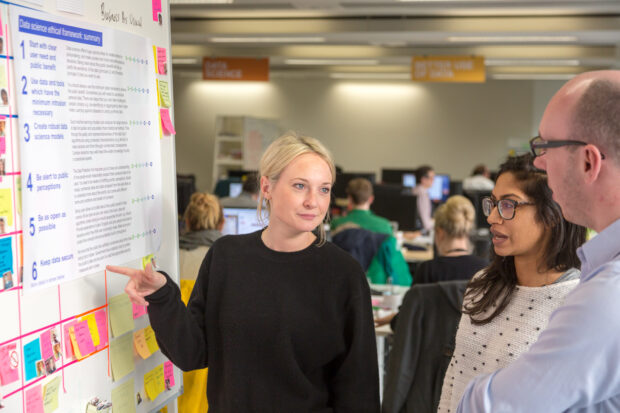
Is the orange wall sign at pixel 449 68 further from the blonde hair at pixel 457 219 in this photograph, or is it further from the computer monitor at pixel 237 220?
the blonde hair at pixel 457 219

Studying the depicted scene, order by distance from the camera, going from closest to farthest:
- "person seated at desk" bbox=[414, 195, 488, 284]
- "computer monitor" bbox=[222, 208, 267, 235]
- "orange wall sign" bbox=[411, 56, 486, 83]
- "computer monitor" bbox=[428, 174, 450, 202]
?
1. "person seated at desk" bbox=[414, 195, 488, 284]
2. "computer monitor" bbox=[222, 208, 267, 235]
3. "orange wall sign" bbox=[411, 56, 486, 83]
4. "computer monitor" bbox=[428, 174, 450, 202]

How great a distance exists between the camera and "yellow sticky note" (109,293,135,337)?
178cm

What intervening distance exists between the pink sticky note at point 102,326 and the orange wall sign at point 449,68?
869cm

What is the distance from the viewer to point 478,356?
1.79m

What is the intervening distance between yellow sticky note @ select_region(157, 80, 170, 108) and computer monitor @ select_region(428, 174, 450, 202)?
8526 millimetres

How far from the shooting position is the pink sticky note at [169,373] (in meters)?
2.07

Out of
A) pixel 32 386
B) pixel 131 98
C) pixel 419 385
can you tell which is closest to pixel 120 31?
pixel 131 98

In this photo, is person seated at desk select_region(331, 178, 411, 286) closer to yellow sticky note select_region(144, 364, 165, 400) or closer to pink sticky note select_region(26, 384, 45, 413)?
yellow sticky note select_region(144, 364, 165, 400)

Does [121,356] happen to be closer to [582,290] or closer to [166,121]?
[166,121]

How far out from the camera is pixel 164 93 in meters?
2.00

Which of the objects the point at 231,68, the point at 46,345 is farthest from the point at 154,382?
the point at 231,68

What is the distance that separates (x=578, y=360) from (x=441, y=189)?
31.0ft

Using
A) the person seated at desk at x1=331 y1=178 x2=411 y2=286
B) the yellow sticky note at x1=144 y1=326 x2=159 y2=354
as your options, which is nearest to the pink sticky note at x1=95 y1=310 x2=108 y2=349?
the yellow sticky note at x1=144 y1=326 x2=159 y2=354

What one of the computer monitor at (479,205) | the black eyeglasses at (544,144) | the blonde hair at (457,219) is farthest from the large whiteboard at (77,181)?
the computer monitor at (479,205)
